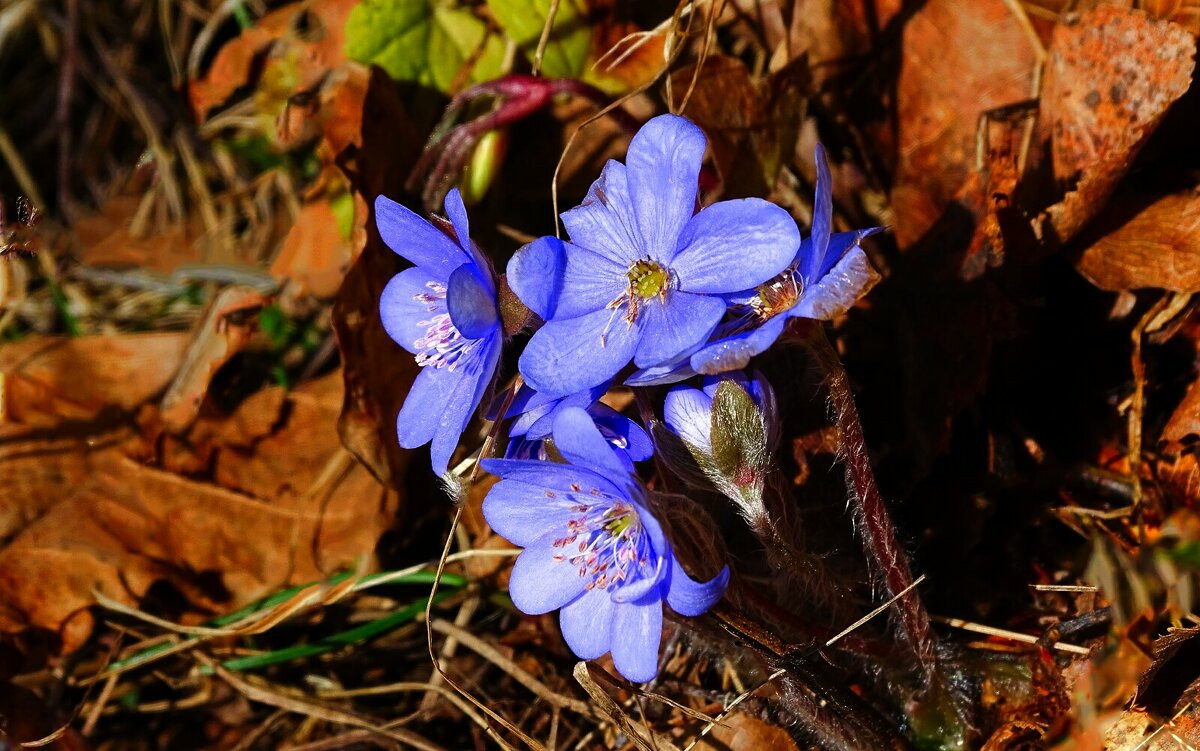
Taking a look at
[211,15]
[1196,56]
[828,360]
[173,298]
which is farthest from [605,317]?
[211,15]

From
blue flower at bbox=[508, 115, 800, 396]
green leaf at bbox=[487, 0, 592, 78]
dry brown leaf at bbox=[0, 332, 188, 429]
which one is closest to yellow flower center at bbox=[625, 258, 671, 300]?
blue flower at bbox=[508, 115, 800, 396]

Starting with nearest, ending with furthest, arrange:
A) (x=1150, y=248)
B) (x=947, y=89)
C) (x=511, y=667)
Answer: (x=1150, y=248)
(x=511, y=667)
(x=947, y=89)

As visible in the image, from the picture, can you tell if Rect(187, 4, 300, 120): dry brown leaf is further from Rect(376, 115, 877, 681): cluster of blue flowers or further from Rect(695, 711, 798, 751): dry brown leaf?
Rect(695, 711, 798, 751): dry brown leaf

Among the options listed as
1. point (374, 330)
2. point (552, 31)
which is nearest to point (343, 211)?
point (374, 330)

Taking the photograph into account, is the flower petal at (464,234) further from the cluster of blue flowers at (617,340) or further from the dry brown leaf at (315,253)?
the dry brown leaf at (315,253)

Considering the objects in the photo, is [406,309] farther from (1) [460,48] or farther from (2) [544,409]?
(1) [460,48]

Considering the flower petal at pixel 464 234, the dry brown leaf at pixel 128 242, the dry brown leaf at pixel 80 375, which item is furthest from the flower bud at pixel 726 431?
the dry brown leaf at pixel 128 242

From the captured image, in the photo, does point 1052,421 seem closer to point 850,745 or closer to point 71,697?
point 850,745
